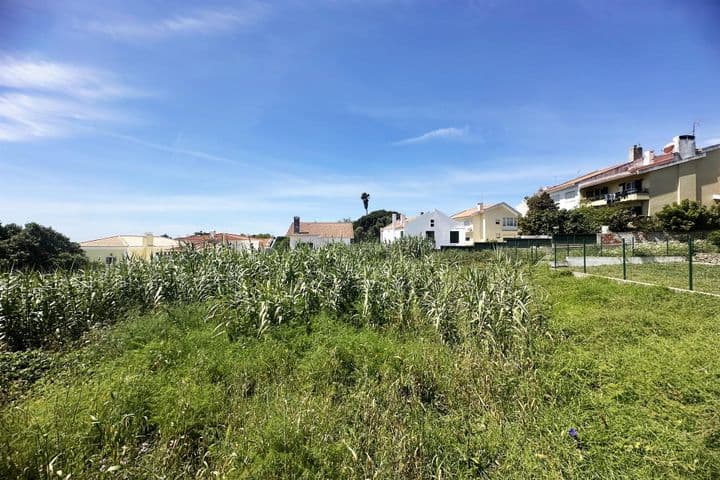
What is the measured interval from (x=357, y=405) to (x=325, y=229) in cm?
4614

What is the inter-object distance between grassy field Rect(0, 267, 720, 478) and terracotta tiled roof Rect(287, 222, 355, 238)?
43.0 meters

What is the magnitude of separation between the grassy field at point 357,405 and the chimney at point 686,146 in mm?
34030

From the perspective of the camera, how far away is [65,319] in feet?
18.4

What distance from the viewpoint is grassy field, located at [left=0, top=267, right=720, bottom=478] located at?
108 inches

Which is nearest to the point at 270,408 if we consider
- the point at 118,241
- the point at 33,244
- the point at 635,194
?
the point at 33,244

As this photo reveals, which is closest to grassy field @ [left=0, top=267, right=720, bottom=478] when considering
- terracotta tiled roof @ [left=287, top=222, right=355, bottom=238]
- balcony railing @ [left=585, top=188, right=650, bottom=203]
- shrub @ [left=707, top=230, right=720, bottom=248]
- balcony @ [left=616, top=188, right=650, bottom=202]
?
shrub @ [left=707, top=230, right=720, bottom=248]

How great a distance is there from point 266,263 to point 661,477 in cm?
689

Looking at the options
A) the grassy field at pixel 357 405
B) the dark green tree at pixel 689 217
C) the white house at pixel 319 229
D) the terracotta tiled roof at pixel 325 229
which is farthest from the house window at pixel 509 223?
the grassy field at pixel 357 405

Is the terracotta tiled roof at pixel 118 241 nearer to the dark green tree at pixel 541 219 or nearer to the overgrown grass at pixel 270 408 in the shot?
the overgrown grass at pixel 270 408

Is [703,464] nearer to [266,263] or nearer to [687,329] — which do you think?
[687,329]

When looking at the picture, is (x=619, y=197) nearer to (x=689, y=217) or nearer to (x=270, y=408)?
(x=689, y=217)

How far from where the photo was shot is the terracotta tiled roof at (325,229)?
158 feet

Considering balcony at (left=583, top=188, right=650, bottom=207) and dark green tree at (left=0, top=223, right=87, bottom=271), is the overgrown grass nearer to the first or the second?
dark green tree at (left=0, top=223, right=87, bottom=271)

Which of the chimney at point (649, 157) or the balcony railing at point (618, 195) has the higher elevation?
the chimney at point (649, 157)
